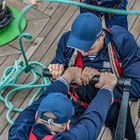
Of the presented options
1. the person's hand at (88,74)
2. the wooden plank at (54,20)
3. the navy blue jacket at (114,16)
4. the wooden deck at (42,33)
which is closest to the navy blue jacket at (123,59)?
the person's hand at (88,74)

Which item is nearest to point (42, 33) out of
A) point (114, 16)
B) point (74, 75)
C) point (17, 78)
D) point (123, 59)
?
point (17, 78)

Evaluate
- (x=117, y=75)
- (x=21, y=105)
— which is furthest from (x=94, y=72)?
(x=21, y=105)

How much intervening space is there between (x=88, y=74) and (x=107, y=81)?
136 mm

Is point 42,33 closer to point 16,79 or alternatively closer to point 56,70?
point 16,79

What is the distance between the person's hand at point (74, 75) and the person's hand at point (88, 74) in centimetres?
3

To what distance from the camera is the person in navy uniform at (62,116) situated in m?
2.21

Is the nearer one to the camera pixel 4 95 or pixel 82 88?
pixel 82 88

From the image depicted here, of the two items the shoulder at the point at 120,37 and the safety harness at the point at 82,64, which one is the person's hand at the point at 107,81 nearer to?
the safety harness at the point at 82,64

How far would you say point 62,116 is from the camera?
2.20 metres

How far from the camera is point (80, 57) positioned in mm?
2852

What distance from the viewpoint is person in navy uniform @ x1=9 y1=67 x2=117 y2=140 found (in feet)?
7.24

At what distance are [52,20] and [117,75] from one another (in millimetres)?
1882

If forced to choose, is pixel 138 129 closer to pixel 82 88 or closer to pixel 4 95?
pixel 82 88

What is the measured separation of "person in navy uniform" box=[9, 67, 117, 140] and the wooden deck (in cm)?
113
